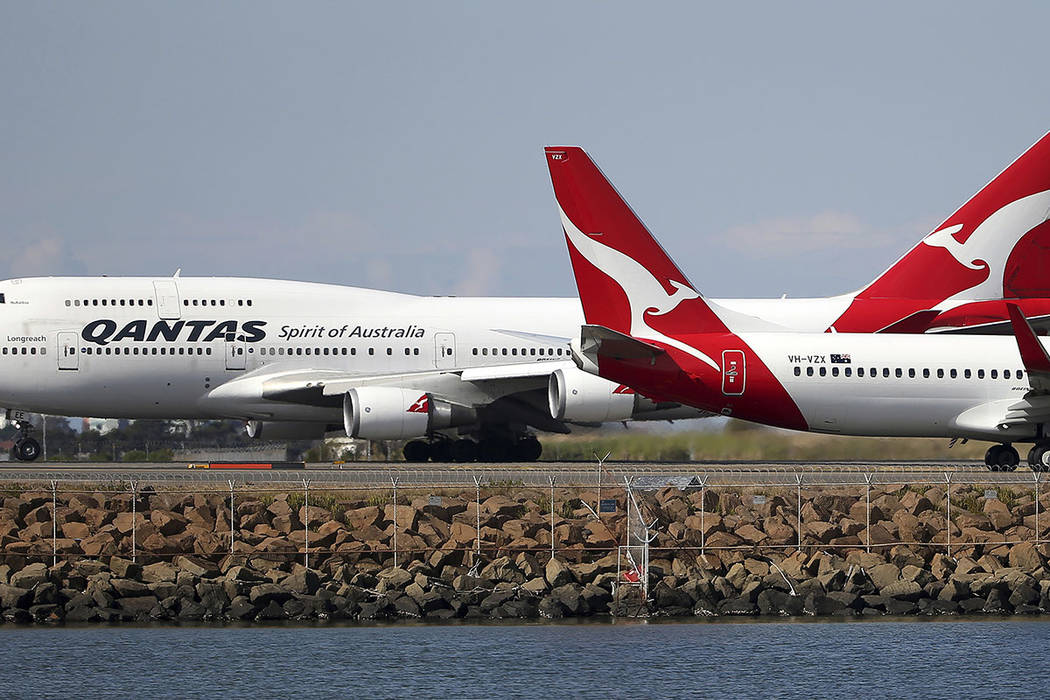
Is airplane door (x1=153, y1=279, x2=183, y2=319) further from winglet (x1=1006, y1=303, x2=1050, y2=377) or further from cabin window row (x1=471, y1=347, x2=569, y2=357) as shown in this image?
winglet (x1=1006, y1=303, x2=1050, y2=377)

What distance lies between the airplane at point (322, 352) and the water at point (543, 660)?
46.7 ft

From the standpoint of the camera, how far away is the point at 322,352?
46562 millimetres

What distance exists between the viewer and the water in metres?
25.5

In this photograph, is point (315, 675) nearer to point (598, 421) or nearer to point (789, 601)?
point (789, 601)

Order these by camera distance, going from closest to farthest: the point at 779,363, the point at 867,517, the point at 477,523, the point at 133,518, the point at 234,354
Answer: the point at 133,518
the point at 477,523
the point at 867,517
the point at 779,363
the point at 234,354

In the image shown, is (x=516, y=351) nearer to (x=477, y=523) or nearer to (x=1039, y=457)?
(x=1039, y=457)

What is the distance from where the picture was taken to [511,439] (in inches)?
1843

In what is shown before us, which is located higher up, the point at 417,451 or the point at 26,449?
the point at 26,449

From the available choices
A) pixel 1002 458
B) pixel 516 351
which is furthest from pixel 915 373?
pixel 516 351

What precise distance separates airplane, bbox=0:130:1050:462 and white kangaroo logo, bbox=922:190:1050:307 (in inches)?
3.5

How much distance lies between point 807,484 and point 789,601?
159 inches

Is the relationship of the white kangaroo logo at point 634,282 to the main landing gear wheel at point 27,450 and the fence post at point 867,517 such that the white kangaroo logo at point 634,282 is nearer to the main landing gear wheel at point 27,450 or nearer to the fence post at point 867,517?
the fence post at point 867,517

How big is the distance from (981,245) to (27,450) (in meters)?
26.2

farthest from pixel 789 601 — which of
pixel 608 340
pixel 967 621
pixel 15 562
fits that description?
pixel 15 562
